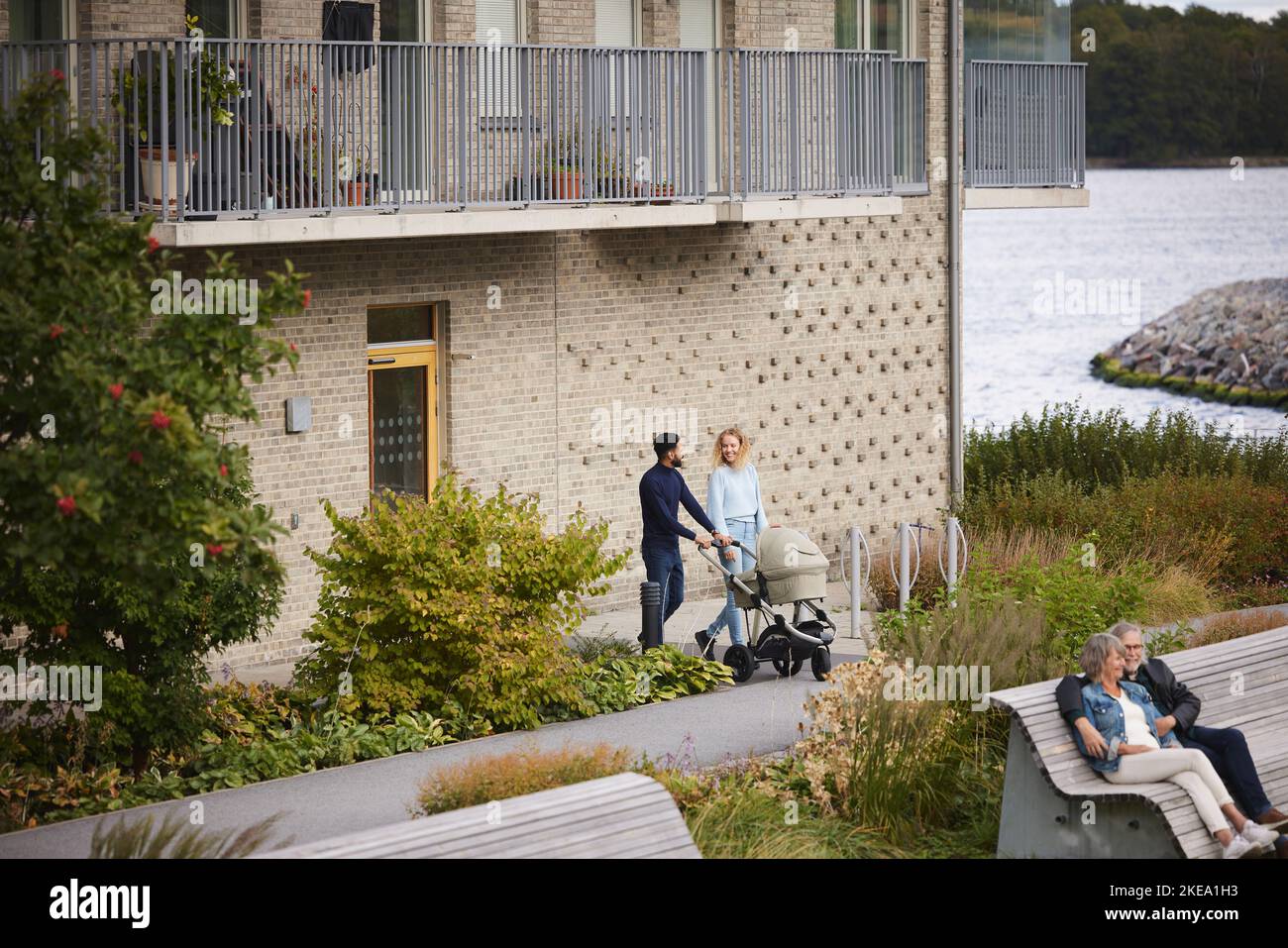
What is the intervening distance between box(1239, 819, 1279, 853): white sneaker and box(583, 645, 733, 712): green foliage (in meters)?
5.36

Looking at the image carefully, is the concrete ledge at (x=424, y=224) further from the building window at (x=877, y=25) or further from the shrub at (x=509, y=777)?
the shrub at (x=509, y=777)

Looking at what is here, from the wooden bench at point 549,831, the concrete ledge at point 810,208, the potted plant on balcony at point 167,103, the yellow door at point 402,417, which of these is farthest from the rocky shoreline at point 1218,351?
the wooden bench at point 549,831

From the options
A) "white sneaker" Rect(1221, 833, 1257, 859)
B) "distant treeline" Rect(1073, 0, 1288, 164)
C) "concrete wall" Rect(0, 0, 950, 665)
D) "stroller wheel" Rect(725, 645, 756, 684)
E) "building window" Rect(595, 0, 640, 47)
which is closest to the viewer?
"white sneaker" Rect(1221, 833, 1257, 859)

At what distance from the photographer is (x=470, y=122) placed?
1791 cm

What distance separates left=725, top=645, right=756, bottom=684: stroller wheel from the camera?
15344 mm

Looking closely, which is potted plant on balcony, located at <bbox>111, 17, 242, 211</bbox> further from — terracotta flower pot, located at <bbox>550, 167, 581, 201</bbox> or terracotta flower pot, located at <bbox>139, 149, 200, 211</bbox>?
terracotta flower pot, located at <bbox>550, 167, 581, 201</bbox>

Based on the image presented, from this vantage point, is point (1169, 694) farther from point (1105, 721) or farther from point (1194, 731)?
point (1105, 721)

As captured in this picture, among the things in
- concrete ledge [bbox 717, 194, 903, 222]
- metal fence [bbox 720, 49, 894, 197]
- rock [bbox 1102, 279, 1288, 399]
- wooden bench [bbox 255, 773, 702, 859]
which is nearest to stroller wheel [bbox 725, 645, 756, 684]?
concrete ledge [bbox 717, 194, 903, 222]

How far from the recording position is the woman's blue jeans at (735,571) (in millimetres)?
15625

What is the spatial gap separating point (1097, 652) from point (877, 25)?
12.6 metres

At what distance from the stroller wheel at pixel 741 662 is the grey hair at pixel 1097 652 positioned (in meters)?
4.84

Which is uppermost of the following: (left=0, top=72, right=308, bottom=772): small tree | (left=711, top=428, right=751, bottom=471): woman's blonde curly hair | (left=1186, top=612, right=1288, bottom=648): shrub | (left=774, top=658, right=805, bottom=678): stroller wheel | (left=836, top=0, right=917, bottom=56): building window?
(left=836, top=0, right=917, bottom=56): building window
